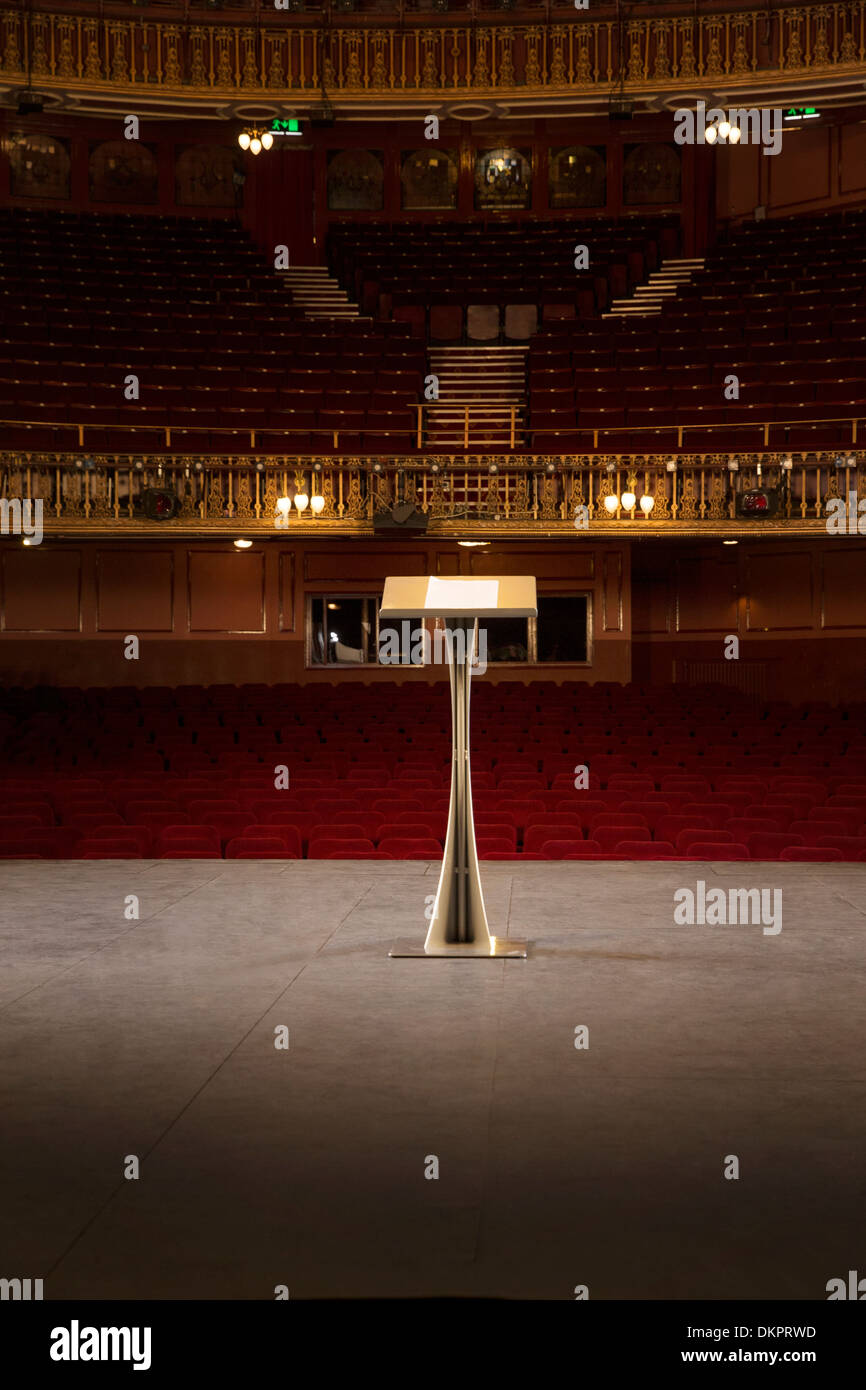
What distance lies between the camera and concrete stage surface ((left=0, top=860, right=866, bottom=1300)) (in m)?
2.09

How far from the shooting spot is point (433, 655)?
14.9 m

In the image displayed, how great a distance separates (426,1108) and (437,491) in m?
10.6

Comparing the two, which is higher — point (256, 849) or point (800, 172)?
point (800, 172)

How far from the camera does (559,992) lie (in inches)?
149

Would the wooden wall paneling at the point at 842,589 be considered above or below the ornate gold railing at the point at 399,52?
below

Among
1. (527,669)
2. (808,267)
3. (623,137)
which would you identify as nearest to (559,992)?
(527,669)

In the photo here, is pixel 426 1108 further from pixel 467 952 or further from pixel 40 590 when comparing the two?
pixel 40 590

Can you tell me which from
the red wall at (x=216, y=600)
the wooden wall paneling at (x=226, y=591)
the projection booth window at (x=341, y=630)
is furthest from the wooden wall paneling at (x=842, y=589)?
the wooden wall paneling at (x=226, y=591)

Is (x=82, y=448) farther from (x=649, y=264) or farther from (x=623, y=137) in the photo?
(x=623, y=137)

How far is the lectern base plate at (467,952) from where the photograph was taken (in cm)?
427

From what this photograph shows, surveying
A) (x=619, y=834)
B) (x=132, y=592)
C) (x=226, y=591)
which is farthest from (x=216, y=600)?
(x=619, y=834)

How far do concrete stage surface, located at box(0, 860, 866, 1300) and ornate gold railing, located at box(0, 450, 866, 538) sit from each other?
8.27 metres

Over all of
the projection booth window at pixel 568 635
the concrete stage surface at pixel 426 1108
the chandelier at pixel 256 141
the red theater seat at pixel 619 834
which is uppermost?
the chandelier at pixel 256 141

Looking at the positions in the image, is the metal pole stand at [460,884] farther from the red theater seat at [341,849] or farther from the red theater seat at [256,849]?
the red theater seat at [256,849]
